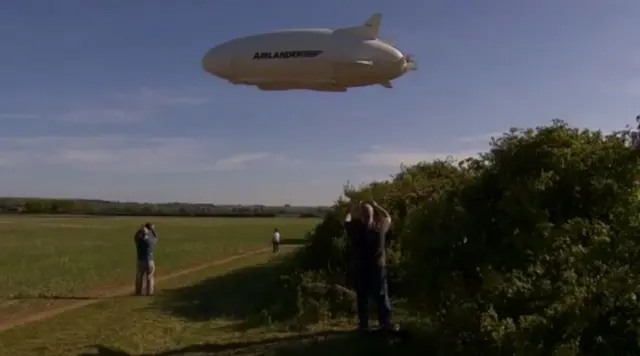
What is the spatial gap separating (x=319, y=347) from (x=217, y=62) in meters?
12.4

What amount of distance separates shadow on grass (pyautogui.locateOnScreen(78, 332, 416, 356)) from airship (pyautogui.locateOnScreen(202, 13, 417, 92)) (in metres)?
8.79

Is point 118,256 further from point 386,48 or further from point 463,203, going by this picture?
point 463,203

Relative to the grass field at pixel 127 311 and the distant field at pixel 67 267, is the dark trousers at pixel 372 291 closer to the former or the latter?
the grass field at pixel 127 311

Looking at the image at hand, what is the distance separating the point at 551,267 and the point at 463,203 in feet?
6.27

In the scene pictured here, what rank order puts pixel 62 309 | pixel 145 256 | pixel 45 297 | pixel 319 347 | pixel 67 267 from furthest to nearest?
pixel 67 267 → pixel 145 256 → pixel 45 297 → pixel 62 309 → pixel 319 347

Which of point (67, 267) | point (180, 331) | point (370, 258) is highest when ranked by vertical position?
point (370, 258)

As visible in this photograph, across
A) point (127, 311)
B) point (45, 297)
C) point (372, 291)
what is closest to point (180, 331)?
point (127, 311)

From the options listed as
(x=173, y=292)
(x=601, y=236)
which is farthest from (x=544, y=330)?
(x=173, y=292)

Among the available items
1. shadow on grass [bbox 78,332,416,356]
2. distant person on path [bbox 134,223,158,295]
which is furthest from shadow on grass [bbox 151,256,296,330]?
shadow on grass [bbox 78,332,416,356]

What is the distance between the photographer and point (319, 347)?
37.6 feet

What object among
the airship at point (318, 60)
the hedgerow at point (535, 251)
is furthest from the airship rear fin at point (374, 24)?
the hedgerow at point (535, 251)

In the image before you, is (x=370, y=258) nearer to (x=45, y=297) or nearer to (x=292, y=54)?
(x=292, y=54)

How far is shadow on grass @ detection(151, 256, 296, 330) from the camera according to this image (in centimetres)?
1812

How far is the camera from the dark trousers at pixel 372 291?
39.5 feet
